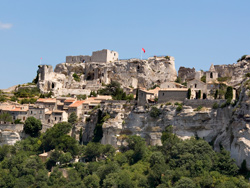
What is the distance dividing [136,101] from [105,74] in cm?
2267

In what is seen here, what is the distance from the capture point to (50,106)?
79.1 metres

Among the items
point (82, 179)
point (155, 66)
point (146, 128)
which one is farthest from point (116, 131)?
point (155, 66)

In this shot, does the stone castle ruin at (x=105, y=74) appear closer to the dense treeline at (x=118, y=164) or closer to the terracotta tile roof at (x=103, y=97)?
the terracotta tile roof at (x=103, y=97)

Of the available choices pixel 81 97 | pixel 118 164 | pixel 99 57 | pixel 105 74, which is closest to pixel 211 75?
pixel 81 97

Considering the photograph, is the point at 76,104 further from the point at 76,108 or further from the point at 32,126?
the point at 32,126

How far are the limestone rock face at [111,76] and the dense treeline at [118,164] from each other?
811 inches

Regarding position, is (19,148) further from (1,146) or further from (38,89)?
(38,89)

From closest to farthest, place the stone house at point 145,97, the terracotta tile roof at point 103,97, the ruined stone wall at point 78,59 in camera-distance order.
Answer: the stone house at point 145,97 → the terracotta tile roof at point 103,97 → the ruined stone wall at point 78,59

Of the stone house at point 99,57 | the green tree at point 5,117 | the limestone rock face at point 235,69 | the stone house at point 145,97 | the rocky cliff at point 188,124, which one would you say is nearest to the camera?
the rocky cliff at point 188,124

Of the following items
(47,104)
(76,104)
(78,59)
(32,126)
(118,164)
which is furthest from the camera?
(78,59)

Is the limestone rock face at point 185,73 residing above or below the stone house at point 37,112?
above

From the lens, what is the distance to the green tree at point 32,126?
7394 cm

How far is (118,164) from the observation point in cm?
6438

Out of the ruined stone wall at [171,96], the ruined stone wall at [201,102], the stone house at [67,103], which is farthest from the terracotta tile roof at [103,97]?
the ruined stone wall at [201,102]
